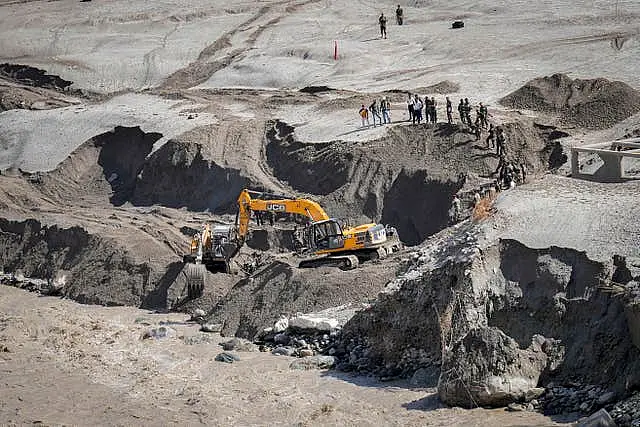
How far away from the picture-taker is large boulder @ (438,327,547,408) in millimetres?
18750

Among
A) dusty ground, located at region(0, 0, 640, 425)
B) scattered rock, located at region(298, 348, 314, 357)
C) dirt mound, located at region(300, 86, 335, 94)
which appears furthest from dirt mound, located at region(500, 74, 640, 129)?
scattered rock, located at region(298, 348, 314, 357)

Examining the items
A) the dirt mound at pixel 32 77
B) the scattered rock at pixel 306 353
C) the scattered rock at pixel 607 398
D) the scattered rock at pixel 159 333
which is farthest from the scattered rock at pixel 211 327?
the dirt mound at pixel 32 77

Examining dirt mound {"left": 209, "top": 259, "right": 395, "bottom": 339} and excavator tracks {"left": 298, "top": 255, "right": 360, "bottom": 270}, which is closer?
dirt mound {"left": 209, "top": 259, "right": 395, "bottom": 339}

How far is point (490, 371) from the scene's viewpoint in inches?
742

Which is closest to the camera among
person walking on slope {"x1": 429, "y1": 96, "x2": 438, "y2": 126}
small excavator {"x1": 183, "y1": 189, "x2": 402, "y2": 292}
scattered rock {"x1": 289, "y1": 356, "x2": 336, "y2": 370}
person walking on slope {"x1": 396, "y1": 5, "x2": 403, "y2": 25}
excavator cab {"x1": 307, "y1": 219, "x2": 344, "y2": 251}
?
scattered rock {"x1": 289, "y1": 356, "x2": 336, "y2": 370}

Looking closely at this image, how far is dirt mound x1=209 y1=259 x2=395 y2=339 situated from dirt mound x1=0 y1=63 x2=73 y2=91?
25.3m

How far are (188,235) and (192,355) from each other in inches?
389

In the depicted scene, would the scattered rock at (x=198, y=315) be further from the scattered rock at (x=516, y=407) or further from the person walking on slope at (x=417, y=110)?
the person walking on slope at (x=417, y=110)

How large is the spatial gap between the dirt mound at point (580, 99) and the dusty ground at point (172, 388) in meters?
14.7

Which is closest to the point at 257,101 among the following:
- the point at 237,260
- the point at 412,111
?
the point at 412,111

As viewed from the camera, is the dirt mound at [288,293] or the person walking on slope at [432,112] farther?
the person walking on slope at [432,112]

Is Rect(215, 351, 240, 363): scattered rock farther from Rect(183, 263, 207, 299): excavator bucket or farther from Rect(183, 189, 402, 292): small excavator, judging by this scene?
Rect(183, 263, 207, 299): excavator bucket

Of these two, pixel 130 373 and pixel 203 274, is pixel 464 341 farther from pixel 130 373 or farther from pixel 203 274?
pixel 203 274

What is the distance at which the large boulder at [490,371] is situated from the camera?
61.5 feet
